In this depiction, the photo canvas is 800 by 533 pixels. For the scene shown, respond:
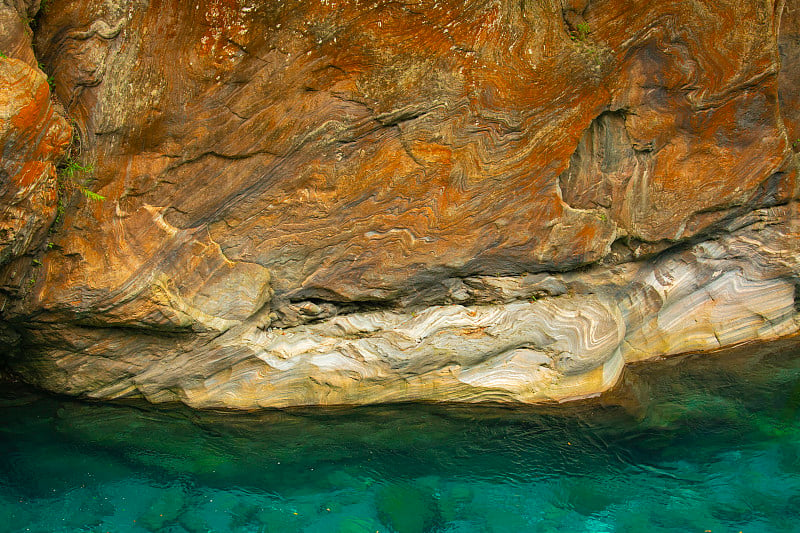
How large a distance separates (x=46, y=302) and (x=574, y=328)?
668cm

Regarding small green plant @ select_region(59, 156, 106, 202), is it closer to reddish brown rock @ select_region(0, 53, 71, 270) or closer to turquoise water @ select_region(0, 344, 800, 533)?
reddish brown rock @ select_region(0, 53, 71, 270)

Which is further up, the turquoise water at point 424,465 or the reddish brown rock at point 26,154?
the reddish brown rock at point 26,154

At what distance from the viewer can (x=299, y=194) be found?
26.2 feet

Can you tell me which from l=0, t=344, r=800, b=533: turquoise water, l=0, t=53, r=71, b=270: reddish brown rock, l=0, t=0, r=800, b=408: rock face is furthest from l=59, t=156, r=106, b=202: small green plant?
l=0, t=344, r=800, b=533: turquoise water

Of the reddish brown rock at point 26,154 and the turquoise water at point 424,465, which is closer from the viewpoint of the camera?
the reddish brown rock at point 26,154

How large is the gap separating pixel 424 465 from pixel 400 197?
10.9ft

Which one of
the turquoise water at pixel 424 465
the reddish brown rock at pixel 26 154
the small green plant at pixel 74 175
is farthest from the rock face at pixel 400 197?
the turquoise water at pixel 424 465

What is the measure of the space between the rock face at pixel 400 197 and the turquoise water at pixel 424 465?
1.51 feet

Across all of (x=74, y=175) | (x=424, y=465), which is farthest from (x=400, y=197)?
(x=74, y=175)

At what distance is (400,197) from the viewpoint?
819cm

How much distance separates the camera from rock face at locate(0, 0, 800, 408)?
7.16 meters

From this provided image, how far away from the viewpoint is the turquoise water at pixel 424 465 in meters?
7.11

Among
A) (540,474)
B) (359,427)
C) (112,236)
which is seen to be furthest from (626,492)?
(112,236)

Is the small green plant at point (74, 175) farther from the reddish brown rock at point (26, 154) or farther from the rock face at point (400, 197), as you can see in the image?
the reddish brown rock at point (26, 154)
